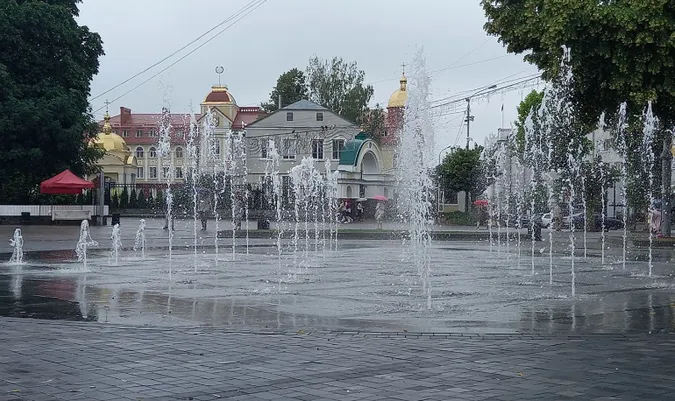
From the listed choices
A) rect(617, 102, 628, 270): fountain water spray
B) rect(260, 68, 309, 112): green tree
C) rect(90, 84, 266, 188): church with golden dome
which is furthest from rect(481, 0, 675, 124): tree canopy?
rect(260, 68, 309, 112): green tree

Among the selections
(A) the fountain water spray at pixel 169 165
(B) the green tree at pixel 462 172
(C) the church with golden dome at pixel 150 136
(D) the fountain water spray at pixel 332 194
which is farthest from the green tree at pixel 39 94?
(B) the green tree at pixel 462 172

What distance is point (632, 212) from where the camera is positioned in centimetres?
4725

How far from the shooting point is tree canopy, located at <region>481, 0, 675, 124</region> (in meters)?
18.5

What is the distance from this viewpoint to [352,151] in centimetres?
6475

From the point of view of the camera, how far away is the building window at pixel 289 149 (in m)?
67.2

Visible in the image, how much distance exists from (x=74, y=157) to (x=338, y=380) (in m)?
41.6

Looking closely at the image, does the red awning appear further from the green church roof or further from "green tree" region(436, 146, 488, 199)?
"green tree" region(436, 146, 488, 199)

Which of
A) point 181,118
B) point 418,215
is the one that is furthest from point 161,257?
point 181,118

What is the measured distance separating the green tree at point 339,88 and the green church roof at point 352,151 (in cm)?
1239

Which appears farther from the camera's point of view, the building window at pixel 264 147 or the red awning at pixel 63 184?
the building window at pixel 264 147

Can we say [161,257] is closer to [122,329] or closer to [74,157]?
[122,329]

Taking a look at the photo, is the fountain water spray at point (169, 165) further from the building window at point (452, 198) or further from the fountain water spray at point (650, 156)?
the building window at point (452, 198)

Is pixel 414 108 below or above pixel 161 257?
above

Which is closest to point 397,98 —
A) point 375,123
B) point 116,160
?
point 375,123
